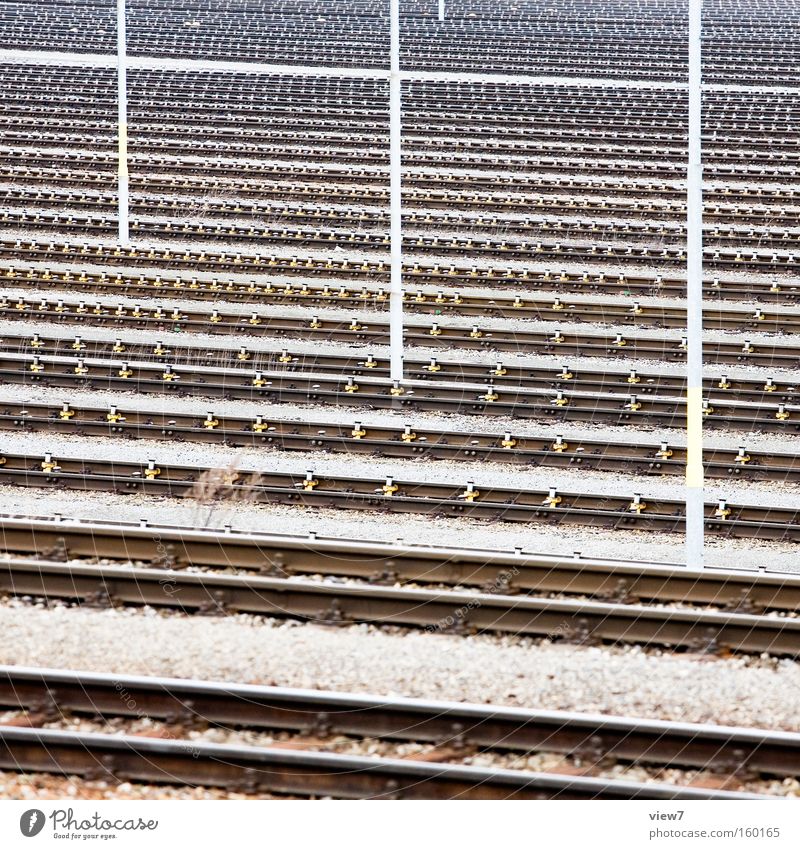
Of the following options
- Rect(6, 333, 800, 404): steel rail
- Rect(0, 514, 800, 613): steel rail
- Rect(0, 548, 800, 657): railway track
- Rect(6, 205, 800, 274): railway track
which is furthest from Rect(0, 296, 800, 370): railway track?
Rect(0, 548, 800, 657): railway track

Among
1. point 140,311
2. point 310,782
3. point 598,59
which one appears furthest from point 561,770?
point 598,59

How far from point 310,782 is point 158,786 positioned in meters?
0.88

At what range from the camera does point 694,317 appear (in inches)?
407

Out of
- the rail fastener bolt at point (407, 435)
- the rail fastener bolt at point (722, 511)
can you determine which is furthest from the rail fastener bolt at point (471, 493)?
the rail fastener bolt at point (722, 511)

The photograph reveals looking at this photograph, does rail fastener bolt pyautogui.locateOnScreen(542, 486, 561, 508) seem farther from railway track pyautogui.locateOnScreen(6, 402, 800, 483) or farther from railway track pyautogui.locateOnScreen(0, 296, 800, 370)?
railway track pyautogui.locateOnScreen(0, 296, 800, 370)

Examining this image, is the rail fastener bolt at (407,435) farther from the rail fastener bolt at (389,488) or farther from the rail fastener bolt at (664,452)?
the rail fastener bolt at (664,452)

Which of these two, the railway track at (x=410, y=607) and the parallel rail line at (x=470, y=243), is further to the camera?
the parallel rail line at (x=470, y=243)

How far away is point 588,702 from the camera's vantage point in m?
8.45

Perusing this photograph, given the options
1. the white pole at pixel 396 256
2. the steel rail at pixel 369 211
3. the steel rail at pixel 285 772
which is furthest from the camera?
the steel rail at pixel 369 211

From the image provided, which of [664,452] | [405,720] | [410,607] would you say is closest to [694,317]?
[410,607]

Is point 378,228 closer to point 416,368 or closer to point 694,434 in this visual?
point 416,368

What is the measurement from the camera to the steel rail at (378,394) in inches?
575

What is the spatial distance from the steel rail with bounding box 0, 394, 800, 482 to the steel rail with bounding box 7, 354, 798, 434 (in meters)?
0.78
